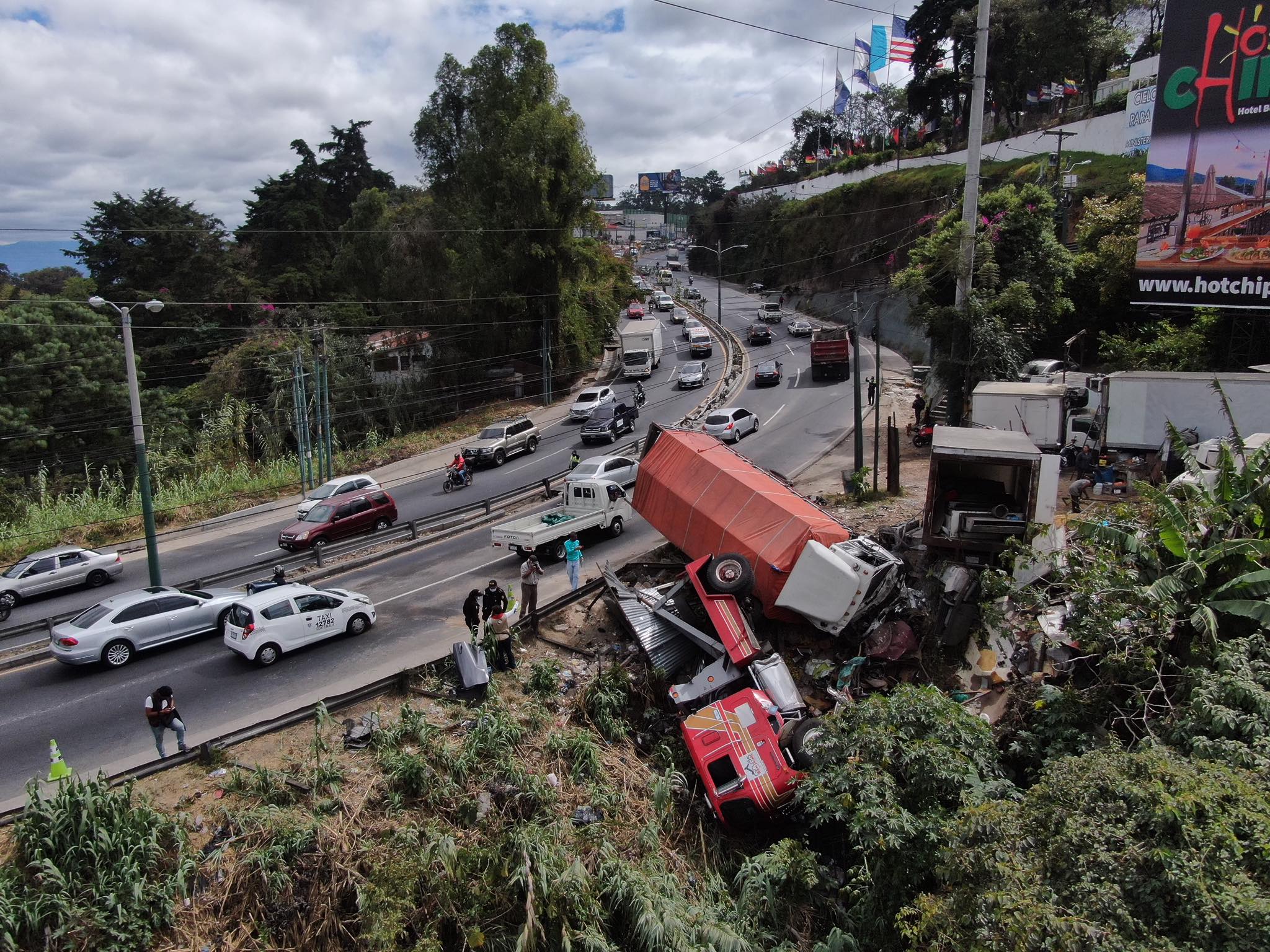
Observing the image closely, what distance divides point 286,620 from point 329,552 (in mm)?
7321

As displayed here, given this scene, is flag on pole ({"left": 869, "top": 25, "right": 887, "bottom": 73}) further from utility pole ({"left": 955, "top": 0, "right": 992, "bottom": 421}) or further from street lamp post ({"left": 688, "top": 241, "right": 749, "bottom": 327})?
utility pole ({"left": 955, "top": 0, "right": 992, "bottom": 421})

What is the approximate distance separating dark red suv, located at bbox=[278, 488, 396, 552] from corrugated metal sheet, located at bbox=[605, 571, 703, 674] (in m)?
12.4

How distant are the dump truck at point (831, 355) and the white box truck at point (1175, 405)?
2287 centimetres

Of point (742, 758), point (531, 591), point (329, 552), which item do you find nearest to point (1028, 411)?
point (531, 591)

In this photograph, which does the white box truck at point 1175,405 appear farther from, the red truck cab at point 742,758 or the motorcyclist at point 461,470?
the motorcyclist at point 461,470

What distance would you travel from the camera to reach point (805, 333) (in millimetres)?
60625

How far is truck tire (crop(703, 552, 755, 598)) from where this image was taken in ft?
48.2

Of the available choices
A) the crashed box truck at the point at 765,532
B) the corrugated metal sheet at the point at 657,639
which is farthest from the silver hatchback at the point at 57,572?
the corrugated metal sheet at the point at 657,639

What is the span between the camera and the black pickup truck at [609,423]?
3750 cm

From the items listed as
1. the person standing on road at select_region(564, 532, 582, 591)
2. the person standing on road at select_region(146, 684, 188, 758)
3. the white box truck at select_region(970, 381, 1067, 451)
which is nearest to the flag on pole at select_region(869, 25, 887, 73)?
the white box truck at select_region(970, 381, 1067, 451)

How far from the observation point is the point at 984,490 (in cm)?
1725

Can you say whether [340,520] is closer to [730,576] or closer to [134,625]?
[134,625]

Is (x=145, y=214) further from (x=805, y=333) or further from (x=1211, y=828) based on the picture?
(x=1211, y=828)

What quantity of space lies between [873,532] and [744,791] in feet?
29.1
